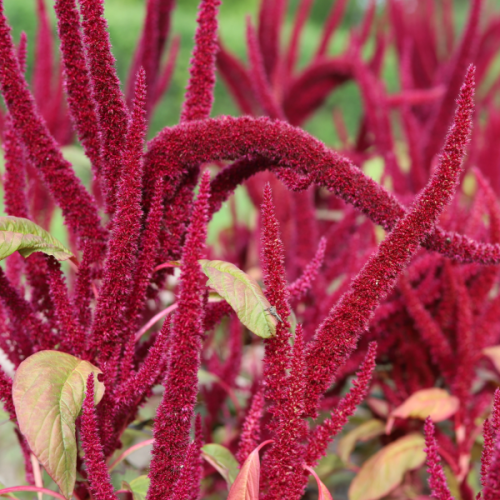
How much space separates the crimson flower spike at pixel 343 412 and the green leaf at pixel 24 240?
0.23 m

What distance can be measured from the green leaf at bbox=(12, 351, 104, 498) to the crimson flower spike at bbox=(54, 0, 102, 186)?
0.16m

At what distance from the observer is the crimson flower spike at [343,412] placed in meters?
0.39

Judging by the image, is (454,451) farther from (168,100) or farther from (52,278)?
(168,100)

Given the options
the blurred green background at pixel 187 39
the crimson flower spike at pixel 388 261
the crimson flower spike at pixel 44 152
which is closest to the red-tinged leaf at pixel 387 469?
the crimson flower spike at pixel 388 261

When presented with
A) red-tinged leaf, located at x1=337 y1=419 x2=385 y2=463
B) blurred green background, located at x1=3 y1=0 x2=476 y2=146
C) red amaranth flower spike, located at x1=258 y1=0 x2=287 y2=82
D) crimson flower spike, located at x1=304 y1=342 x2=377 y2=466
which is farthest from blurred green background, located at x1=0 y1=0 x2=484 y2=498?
crimson flower spike, located at x1=304 y1=342 x2=377 y2=466

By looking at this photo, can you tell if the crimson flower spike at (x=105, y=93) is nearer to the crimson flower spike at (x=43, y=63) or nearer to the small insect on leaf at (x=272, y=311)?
the small insect on leaf at (x=272, y=311)

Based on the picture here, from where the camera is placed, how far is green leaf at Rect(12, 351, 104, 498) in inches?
12.8

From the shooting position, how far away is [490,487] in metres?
0.30

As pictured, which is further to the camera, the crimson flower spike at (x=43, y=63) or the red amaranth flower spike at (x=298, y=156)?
the crimson flower spike at (x=43, y=63)

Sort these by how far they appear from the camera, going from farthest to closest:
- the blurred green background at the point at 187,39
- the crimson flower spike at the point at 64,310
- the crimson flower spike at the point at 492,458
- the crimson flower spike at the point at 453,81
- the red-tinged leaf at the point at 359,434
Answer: the blurred green background at the point at 187,39, the crimson flower spike at the point at 453,81, the red-tinged leaf at the point at 359,434, the crimson flower spike at the point at 64,310, the crimson flower spike at the point at 492,458

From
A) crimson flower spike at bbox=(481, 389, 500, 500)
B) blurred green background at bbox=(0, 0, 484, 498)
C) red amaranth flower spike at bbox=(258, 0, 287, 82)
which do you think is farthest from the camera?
blurred green background at bbox=(0, 0, 484, 498)

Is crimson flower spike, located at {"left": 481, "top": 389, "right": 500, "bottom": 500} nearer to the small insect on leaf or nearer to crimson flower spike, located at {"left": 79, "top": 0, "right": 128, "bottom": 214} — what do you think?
the small insect on leaf

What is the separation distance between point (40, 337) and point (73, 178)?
0.44 feet

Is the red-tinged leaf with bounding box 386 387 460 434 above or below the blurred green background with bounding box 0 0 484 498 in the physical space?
below
